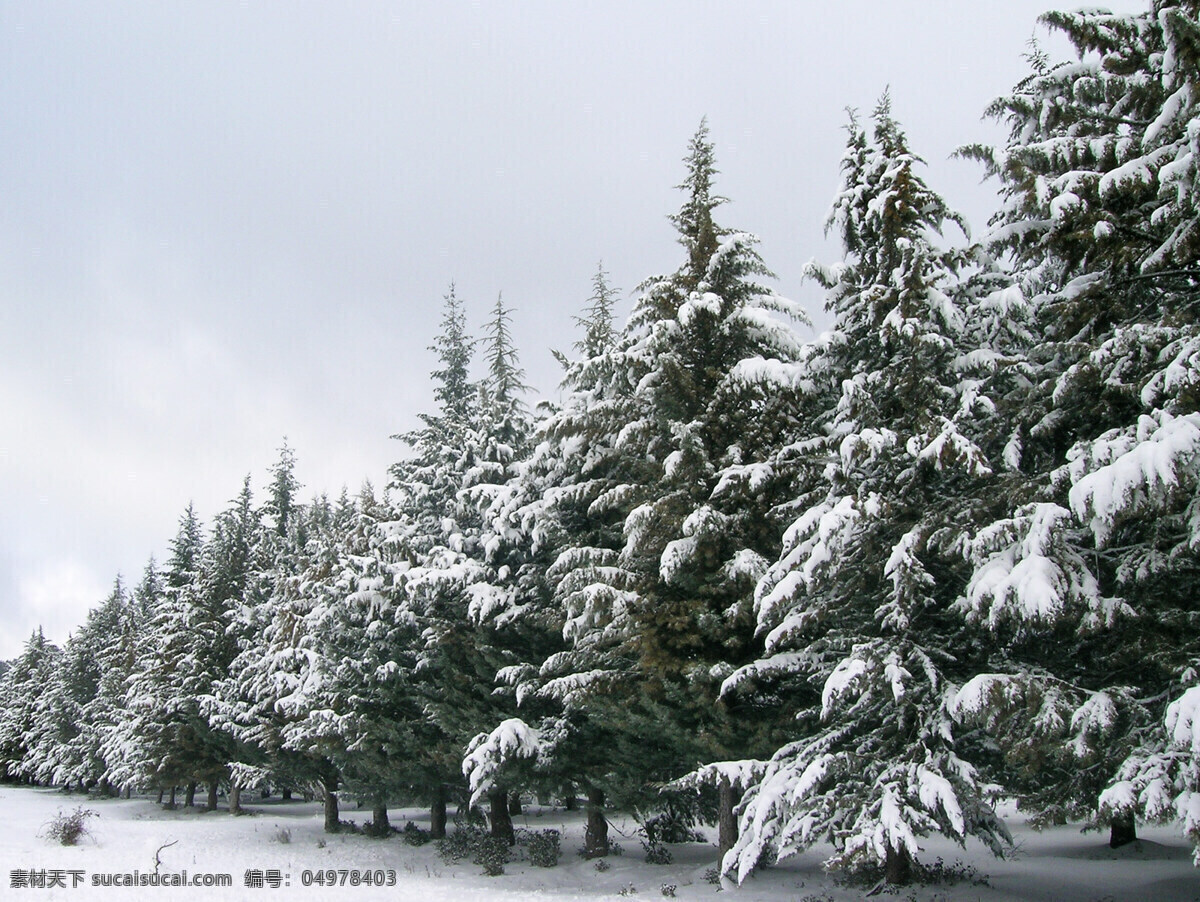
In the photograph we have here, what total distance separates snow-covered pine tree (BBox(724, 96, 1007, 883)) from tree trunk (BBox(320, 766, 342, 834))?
68.0 ft

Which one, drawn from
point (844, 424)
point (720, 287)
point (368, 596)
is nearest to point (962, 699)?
point (844, 424)

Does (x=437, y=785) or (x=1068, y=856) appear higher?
(x=437, y=785)

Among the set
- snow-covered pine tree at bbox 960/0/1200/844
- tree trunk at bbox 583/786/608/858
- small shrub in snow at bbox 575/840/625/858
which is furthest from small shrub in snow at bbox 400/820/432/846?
snow-covered pine tree at bbox 960/0/1200/844

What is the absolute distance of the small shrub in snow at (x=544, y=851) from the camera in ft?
65.1

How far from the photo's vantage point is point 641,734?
15.3 meters

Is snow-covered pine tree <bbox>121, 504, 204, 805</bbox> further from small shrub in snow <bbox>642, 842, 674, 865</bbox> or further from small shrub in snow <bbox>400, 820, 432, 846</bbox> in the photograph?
small shrub in snow <bbox>642, 842, 674, 865</bbox>

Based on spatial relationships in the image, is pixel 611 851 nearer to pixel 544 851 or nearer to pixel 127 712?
pixel 544 851

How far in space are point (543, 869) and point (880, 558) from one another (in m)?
13.0

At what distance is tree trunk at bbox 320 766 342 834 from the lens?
2855cm

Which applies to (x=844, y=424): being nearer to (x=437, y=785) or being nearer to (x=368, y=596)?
(x=368, y=596)

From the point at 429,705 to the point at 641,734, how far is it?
6.80 metres

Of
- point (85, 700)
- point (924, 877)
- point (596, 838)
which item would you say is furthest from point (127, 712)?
point (924, 877)

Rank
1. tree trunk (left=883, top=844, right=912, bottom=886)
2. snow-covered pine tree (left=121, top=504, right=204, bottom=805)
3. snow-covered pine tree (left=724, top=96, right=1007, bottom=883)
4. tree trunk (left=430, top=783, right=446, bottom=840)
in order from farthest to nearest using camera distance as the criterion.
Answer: snow-covered pine tree (left=121, top=504, right=204, bottom=805) < tree trunk (left=430, top=783, right=446, bottom=840) < tree trunk (left=883, top=844, right=912, bottom=886) < snow-covered pine tree (left=724, top=96, right=1007, bottom=883)

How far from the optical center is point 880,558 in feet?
39.4
